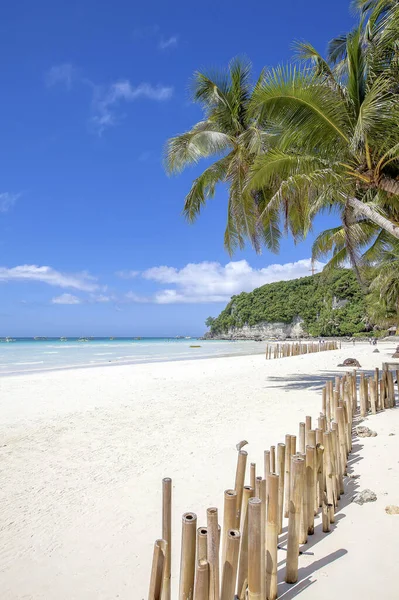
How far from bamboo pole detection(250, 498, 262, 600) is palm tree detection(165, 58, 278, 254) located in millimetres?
9036

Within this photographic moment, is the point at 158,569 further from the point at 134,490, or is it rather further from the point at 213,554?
the point at 134,490

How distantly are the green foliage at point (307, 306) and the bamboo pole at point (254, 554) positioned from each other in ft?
193

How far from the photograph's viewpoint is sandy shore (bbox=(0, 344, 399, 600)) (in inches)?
96.8

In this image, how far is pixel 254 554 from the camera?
190 cm

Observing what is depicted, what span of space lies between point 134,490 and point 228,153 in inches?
393

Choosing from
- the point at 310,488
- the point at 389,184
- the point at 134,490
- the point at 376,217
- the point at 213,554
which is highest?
the point at 389,184

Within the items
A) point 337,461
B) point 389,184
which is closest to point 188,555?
point 337,461

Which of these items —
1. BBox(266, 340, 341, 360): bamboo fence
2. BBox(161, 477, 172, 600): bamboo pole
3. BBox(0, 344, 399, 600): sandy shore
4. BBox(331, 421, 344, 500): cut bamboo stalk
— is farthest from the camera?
BBox(266, 340, 341, 360): bamboo fence

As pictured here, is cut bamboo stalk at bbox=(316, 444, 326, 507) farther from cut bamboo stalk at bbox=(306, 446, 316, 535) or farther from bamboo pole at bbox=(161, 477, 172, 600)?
bamboo pole at bbox=(161, 477, 172, 600)

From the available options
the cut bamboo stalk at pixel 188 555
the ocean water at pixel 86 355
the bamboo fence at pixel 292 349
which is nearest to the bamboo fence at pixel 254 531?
the cut bamboo stalk at pixel 188 555

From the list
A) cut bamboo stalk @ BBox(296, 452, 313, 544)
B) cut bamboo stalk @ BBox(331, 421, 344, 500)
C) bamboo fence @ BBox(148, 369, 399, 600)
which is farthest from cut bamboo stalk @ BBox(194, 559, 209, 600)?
cut bamboo stalk @ BBox(331, 421, 344, 500)

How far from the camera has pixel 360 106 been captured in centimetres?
650

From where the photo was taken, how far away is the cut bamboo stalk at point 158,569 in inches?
75.2

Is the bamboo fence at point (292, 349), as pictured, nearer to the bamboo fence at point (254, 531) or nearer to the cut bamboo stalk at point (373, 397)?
the cut bamboo stalk at point (373, 397)
